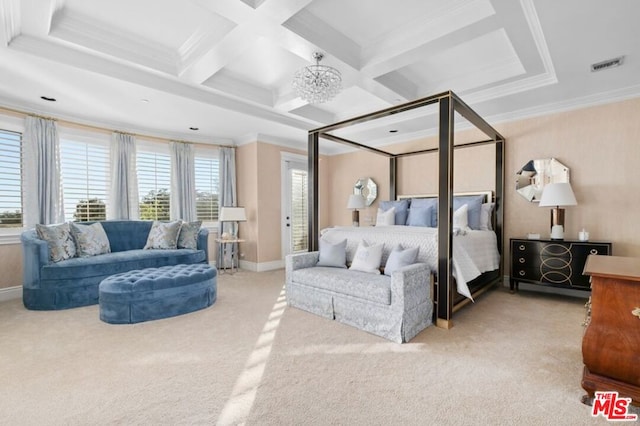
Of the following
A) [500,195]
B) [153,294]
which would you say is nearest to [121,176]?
[153,294]

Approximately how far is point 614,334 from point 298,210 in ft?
17.8

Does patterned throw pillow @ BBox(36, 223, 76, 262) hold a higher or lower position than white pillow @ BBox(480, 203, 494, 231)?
lower

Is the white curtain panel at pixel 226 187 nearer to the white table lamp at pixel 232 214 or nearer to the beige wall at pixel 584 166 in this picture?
the white table lamp at pixel 232 214

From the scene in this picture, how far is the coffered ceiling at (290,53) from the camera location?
8.18 feet

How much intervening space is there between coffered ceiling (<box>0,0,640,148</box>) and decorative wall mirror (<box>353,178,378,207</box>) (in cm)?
199

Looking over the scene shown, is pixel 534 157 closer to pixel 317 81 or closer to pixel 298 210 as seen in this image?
pixel 317 81

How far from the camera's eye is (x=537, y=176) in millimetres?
4359

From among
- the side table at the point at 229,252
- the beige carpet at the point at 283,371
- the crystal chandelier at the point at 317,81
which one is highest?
the crystal chandelier at the point at 317,81

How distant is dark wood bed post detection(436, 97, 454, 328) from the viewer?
9.52ft

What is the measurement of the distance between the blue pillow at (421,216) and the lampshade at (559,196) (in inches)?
56.1

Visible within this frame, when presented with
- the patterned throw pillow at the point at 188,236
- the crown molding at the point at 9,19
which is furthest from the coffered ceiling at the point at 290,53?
the patterned throw pillow at the point at 188,236

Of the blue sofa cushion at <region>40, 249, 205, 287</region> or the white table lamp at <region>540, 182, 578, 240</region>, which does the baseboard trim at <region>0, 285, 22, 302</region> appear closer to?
the blue sofa cushion at <region>40, 249, 205, 287</region>

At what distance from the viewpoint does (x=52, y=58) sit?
115 inches

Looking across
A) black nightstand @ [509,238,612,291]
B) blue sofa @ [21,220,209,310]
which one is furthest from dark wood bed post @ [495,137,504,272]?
blue sofa @ [21,220,209,310]
